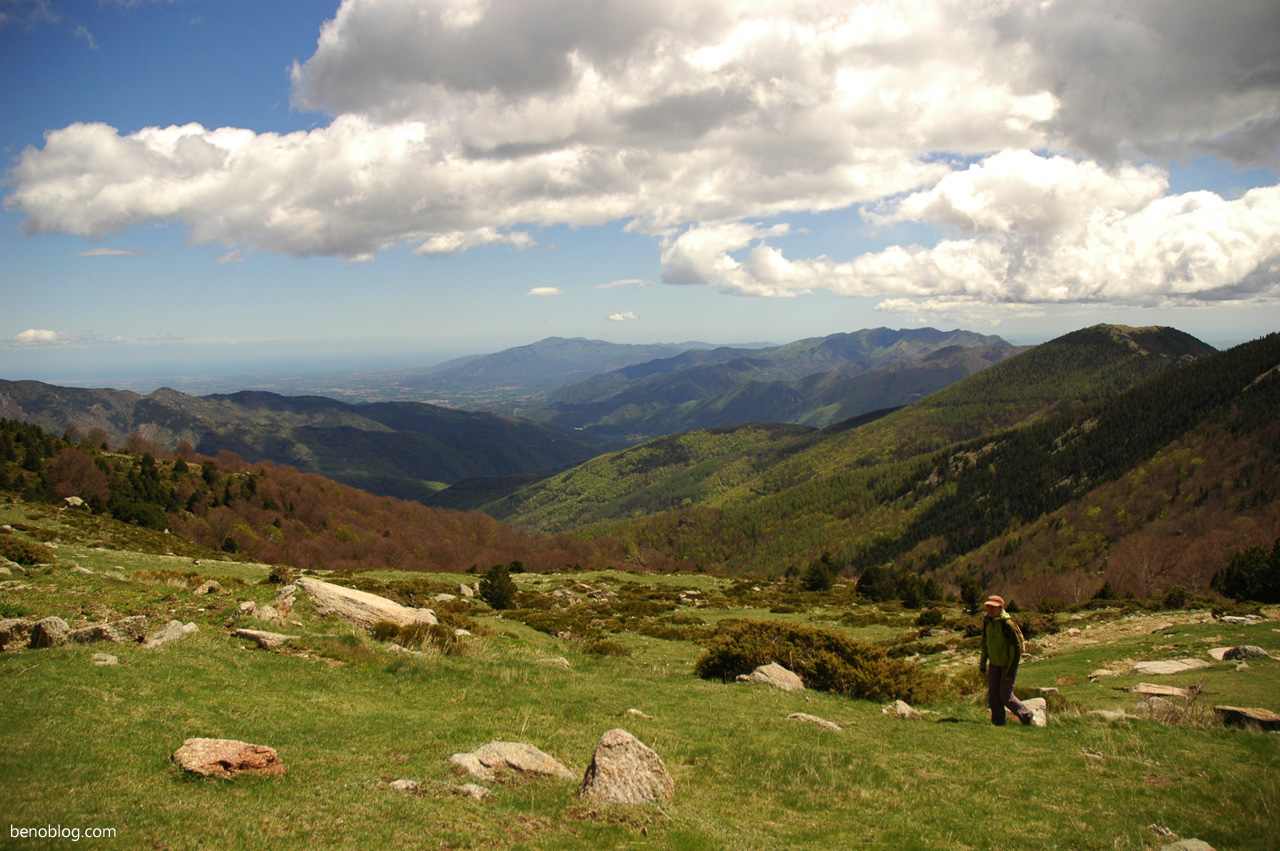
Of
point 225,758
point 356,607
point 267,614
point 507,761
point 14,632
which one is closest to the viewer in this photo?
point 225,758

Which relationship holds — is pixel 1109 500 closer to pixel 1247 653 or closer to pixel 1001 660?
pixel 1247 653

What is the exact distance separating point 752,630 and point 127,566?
103 feet

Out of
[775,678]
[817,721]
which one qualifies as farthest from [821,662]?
[817,721]

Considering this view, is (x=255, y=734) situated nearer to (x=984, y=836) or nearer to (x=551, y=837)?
(x=551, y=837)

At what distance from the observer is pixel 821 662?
64.7 feet

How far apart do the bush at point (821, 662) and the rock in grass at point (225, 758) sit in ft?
48.3

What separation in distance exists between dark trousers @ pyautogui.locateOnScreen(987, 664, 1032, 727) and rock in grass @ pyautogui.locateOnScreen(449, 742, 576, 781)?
439 inches

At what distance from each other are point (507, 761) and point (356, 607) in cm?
1295

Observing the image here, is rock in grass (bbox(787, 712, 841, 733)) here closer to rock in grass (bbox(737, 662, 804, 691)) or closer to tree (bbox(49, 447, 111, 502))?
rock in grass (bbox(737, 662, 804, 691))

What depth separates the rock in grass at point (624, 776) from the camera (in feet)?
30.0

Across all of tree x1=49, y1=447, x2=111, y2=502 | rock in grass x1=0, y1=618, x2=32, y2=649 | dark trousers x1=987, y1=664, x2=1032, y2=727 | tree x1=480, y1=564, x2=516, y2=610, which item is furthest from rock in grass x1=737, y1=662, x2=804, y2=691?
tree x1=49, y1=447, x2=111, y2=502

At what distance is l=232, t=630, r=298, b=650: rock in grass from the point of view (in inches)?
630

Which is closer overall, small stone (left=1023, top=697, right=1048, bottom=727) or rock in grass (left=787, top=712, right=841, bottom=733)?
rock in grass (left=787, top=712, right=841, bottom=733)

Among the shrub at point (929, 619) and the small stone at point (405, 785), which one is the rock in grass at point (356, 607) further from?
the shrub at point (929, 619)
